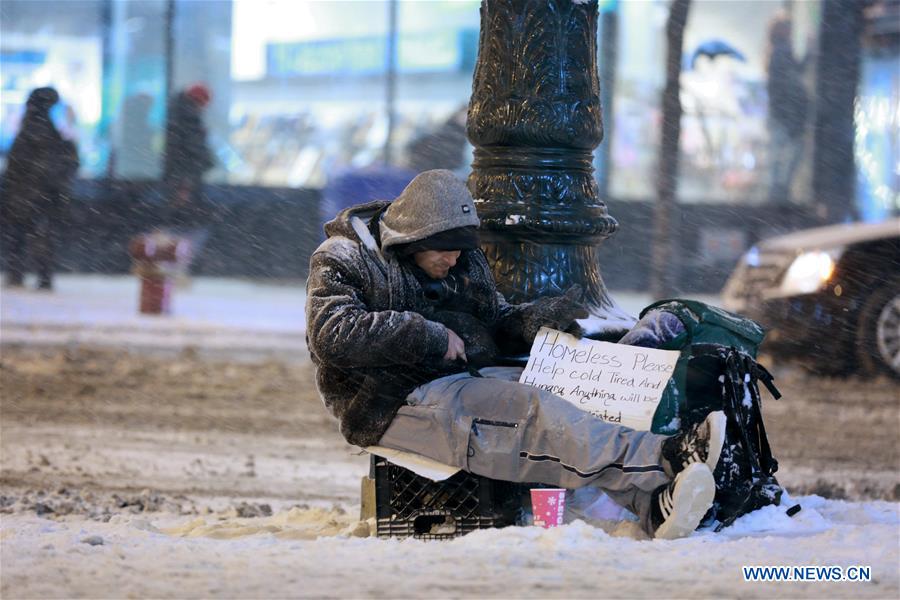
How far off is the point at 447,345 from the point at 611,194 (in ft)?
46.4

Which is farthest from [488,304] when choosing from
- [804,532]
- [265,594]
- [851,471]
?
[851,471]

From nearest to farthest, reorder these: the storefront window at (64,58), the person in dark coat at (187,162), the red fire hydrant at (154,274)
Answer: the red fire hydrant at (154,274) < the person in dark coat at (187,162) < the storefront window at (64,58)

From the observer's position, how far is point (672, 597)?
372cm

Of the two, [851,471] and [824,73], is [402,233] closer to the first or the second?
[851,471]

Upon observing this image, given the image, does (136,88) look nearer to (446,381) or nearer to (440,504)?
(446,381)

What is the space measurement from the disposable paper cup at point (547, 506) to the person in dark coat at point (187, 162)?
46.8 feet

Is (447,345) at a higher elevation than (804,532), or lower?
higher

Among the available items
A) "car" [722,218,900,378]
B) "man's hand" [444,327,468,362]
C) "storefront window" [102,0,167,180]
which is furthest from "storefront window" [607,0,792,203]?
"man's hand" [444,327,468,362]

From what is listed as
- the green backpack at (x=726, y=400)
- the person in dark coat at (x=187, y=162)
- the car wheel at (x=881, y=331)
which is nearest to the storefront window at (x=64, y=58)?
the person in dark coat at (x=187, y=162)

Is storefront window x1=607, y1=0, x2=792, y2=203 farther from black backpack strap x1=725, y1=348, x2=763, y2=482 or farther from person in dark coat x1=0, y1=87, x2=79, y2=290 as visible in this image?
black backpack strap x1=725, y1=348, x2=763, y2=482

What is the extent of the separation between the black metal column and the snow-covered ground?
111cm

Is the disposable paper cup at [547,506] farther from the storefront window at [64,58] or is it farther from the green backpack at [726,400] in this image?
the storefront window at [64,58]

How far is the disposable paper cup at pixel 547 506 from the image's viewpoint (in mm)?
4555

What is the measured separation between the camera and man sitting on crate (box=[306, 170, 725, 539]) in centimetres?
451
